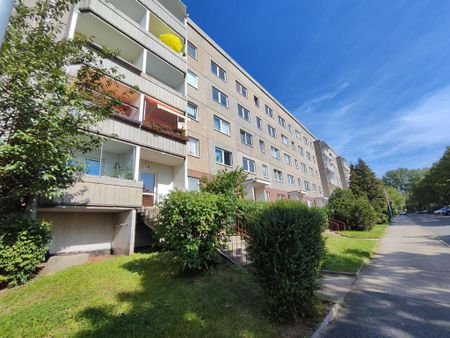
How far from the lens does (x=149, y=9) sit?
56.1 feet

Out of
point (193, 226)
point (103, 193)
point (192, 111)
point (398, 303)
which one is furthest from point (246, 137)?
point (398, 303)

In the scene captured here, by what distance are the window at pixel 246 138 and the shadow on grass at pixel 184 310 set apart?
61.9 feet

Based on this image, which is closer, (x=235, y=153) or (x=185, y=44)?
(x=185, y=44)

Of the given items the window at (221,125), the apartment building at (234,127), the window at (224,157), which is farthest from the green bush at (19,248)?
the window at (221,125)

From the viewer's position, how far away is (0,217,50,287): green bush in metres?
6.98

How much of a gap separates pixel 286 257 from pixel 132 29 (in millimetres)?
16107

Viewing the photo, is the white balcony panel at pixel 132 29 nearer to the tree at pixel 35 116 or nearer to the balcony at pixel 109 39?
the balcony at pixel 109 39

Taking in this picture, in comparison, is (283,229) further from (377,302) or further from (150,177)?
(150,177)

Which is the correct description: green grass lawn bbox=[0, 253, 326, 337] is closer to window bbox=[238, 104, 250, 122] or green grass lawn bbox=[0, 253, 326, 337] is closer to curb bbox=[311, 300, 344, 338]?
curb bbox=[311, 300, 344, 338]

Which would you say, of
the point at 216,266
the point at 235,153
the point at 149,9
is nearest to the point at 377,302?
the point at 216,266

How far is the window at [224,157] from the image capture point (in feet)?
68.8

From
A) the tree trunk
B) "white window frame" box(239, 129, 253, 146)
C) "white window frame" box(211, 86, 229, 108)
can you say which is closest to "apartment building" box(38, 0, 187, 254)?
the tree trunk

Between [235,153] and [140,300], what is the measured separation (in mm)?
17993

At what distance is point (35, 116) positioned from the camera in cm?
744
